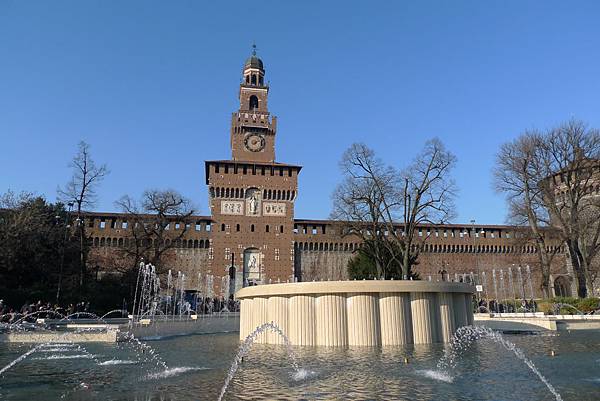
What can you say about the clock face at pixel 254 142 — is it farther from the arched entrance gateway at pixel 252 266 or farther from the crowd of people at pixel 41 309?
the crowd of people at pixel 41 309

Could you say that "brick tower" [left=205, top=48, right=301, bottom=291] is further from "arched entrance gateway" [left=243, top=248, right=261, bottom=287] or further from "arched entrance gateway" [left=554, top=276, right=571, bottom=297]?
"arched entrance gateway" [left=554, top=276, right=571, bottom=297]

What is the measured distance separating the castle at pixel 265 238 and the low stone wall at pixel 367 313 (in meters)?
28.7

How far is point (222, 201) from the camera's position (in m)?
42.2

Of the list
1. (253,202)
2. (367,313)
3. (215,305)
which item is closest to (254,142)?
(253,202)

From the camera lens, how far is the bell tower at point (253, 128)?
45.0 m

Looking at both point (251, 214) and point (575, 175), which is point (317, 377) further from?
point (251, 214)

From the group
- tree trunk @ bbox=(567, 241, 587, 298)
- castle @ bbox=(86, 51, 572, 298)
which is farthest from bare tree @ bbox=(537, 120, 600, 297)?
castle @ bbox=(86, 51, 572, 298)

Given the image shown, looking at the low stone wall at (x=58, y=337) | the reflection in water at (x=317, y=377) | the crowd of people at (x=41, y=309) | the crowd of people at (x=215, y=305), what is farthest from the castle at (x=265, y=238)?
the reflection in water at (x=317, y=377)

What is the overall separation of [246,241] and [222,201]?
441 cm

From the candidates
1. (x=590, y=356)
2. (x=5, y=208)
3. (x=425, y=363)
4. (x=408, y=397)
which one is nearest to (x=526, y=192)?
(x=590, y=356)

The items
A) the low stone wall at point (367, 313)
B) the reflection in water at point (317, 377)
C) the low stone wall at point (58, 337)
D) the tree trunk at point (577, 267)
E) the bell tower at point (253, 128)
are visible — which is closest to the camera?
the reflection in water at point (317, 377)

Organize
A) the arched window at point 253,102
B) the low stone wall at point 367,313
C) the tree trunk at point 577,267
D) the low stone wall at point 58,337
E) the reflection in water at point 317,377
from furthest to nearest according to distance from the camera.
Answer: the arched window at point 253,102 → the tree trunk at point 577,267 → the low stone wall at point 58,337 → the low stone wall at point 367,313 → the reflection in water at point 317,377

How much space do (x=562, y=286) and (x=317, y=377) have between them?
4963 centimetres

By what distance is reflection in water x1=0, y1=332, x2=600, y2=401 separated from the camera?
4.99m
